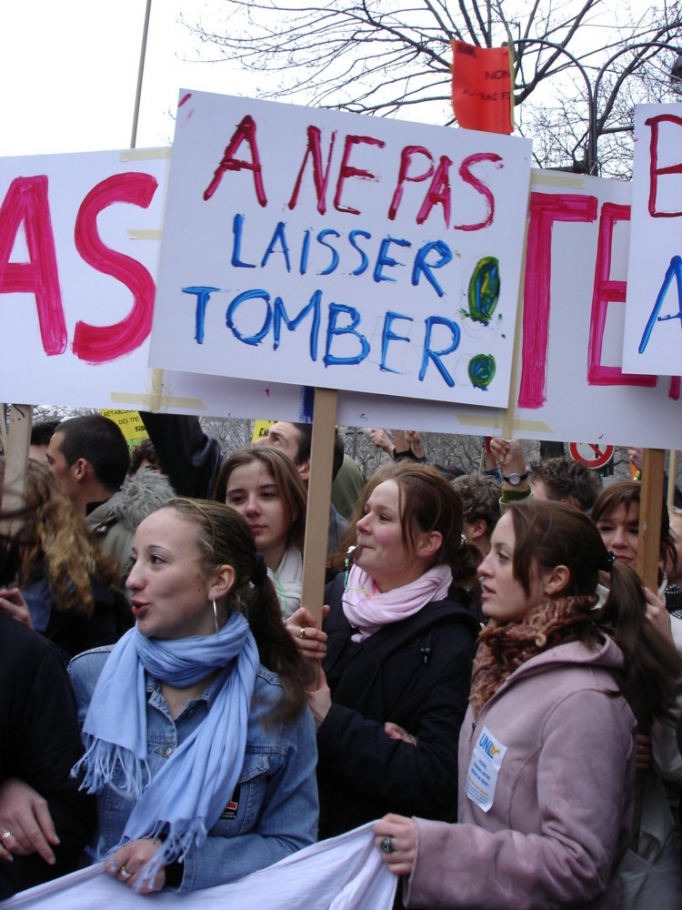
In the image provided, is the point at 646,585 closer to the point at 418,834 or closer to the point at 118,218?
the point at 418,834

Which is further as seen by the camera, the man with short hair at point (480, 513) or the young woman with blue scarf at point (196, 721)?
the man with short hair at point (480, 513)

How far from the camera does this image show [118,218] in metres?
2.54

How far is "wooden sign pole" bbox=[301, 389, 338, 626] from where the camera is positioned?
2320mm

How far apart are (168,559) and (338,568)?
1.04 m

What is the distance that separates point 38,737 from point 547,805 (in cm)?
95

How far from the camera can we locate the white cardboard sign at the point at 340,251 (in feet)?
7.79

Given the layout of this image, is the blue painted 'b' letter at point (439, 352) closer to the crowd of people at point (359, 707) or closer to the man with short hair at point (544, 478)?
the crowd of people at point (359, 707)

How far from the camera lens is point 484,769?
2.03 m

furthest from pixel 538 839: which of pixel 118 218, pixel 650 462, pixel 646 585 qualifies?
pixel 118 218

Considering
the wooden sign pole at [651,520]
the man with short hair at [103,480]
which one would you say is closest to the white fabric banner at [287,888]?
the wooden sign pole at [651,520]

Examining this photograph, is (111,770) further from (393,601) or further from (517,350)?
(517,350)

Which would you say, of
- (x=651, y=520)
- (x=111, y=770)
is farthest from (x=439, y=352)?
(x=111, y=770)

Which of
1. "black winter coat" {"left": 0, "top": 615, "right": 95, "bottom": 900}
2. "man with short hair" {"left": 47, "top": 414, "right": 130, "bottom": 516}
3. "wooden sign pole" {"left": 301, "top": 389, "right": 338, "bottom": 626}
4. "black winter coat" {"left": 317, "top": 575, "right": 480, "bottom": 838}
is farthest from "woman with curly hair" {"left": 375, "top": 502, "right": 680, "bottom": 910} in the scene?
"man with short hair" {"left": 47, "top": 414, "right": 130, "bottom": 516}

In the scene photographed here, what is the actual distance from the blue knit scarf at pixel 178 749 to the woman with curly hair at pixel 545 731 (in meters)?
0.36
